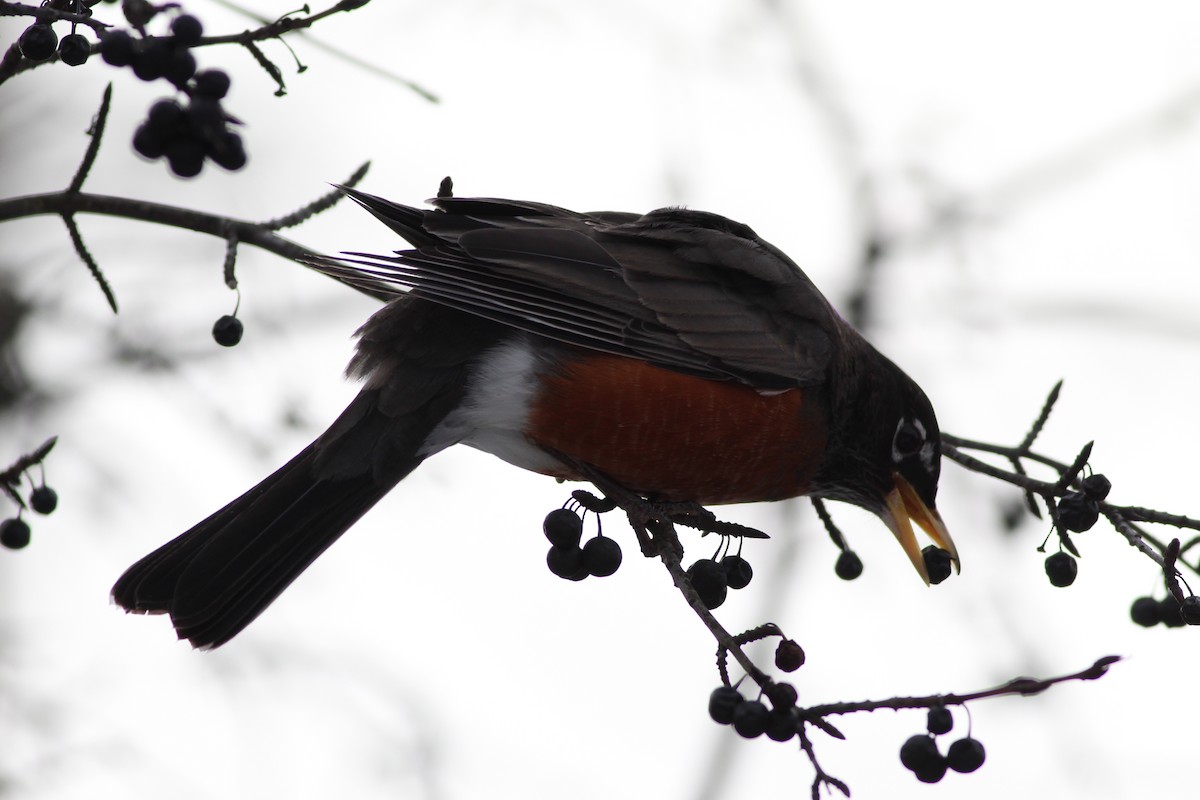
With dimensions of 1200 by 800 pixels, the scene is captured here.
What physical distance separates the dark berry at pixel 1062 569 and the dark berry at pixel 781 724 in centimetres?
91

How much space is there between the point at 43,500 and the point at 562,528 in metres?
1.24

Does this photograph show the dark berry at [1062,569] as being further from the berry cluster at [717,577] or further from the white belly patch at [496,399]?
the white belly patch at [496,399]

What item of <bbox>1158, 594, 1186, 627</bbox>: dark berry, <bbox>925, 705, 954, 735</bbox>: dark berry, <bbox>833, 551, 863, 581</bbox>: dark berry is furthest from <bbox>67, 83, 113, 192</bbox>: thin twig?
<bbox>1158, 594, 1186, 627</bbox>: dark berry

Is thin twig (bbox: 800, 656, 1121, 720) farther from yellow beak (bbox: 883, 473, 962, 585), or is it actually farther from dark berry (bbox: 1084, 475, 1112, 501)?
yellow beak (bbox: 883, 473, 962, 585)

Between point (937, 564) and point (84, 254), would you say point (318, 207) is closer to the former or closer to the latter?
point (84, 254)

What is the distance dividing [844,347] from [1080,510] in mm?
1371

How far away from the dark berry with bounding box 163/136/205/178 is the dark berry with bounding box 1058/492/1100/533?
1815 millimetres

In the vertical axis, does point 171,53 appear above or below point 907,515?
below

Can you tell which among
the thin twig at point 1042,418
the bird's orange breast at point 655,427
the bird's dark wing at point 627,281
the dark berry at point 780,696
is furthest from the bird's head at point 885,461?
the dark berry at point 780,696

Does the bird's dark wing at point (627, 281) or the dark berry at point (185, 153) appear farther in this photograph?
the bird's dark wing at point (627, 281)

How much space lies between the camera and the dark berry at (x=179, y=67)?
6.39 ft

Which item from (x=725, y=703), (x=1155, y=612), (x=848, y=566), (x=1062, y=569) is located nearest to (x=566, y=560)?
(x=725, y=703)

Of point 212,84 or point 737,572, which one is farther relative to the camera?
point 737,572

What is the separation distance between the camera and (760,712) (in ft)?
7.00
